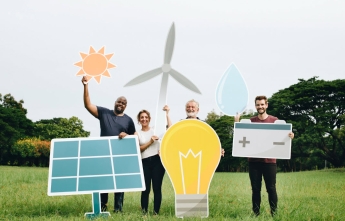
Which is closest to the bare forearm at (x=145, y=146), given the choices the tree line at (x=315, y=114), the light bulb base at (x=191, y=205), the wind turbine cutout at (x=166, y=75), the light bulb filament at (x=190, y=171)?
the light bulb filament at (x=190, y=171)

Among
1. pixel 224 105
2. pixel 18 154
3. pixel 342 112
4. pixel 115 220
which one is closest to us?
pixel 115 220

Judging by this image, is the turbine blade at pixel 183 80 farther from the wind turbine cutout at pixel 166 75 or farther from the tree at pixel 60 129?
the tree at pixel 60 129

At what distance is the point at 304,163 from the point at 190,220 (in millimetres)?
33981

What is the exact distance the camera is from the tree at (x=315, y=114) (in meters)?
29.4

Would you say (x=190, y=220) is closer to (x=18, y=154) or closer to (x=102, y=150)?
(x=102, y=150)

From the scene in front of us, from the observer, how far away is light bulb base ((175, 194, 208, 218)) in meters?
6.22

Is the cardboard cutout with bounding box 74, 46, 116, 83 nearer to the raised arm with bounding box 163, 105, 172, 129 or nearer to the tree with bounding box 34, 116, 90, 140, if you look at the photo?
the raised arm with bounding box 163, 105, 172, 129

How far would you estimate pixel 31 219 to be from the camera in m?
6.11

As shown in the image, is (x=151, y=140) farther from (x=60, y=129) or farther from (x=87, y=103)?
(x=60, y=129)

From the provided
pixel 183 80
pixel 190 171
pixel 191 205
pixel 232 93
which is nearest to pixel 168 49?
pixel 183 80

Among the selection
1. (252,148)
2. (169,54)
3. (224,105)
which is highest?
(169,54)

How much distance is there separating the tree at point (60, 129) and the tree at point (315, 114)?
89.8 ft

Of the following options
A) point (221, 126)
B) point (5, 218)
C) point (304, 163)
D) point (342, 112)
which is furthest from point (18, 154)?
point (5, 218)

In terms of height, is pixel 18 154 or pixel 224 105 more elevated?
pixel 224 105
